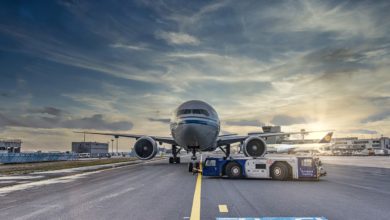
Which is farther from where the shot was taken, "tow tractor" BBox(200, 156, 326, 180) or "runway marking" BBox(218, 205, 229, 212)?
"tow tractor" BBox(200, 156, 326, 180)

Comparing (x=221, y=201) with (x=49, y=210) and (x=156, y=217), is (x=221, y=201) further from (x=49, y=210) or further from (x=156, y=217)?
(x=49, y=210)

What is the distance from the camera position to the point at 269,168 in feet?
60.7

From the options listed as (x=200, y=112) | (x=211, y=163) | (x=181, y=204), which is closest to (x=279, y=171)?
(x=211, y=163)

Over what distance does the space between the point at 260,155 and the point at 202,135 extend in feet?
22.8

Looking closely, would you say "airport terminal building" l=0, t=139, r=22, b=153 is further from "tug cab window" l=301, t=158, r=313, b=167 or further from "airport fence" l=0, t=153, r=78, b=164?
"tug cab window" l=301, t=158, r=313, b=167

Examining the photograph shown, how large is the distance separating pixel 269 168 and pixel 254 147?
10486 millimetres

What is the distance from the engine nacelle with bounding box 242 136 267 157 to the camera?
2867cm

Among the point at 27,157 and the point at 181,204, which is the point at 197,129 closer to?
the point at 181,204

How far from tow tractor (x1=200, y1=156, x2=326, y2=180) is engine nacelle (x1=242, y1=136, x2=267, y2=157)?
9.42m

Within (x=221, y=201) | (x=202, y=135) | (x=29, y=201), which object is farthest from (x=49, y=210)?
(x=202, y=135)

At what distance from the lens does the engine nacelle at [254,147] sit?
94.1ft

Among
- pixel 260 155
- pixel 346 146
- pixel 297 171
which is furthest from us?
pixel 346 146

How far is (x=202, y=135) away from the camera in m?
24.3

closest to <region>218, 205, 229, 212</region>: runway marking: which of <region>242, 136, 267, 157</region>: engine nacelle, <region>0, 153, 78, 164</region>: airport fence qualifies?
<region>242, 136, 267, 157</region>: engine nacelle
